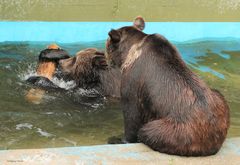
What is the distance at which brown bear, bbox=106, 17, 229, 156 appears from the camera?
4.25 meters

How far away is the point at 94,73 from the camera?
7.15 metres

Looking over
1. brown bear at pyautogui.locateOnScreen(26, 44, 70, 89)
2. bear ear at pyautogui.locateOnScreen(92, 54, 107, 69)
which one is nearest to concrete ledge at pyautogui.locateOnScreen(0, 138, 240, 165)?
bear ear at pyautogui.locateOnScreen(92, 54, 107, 69)

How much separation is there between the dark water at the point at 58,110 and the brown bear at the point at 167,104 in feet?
3.52

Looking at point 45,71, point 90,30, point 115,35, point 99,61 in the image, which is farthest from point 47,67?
point 90,30

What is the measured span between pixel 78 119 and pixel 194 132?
255cm

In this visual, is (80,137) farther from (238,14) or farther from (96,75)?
(238,14)

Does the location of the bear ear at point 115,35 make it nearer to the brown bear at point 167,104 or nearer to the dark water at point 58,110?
the brown bear at point 167,104

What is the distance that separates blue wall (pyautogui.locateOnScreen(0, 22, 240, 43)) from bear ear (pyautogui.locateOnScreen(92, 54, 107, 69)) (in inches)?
133

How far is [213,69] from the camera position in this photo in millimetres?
9305

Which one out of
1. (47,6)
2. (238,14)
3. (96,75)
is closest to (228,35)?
(238,14)

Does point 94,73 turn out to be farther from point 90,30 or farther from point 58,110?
point 90,30

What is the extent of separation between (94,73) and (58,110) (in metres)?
0.77

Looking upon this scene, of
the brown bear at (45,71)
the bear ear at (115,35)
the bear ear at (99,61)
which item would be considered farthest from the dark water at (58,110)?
the bear ear at (115,35)

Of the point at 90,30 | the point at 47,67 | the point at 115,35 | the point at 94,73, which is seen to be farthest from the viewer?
the point at 90,30
